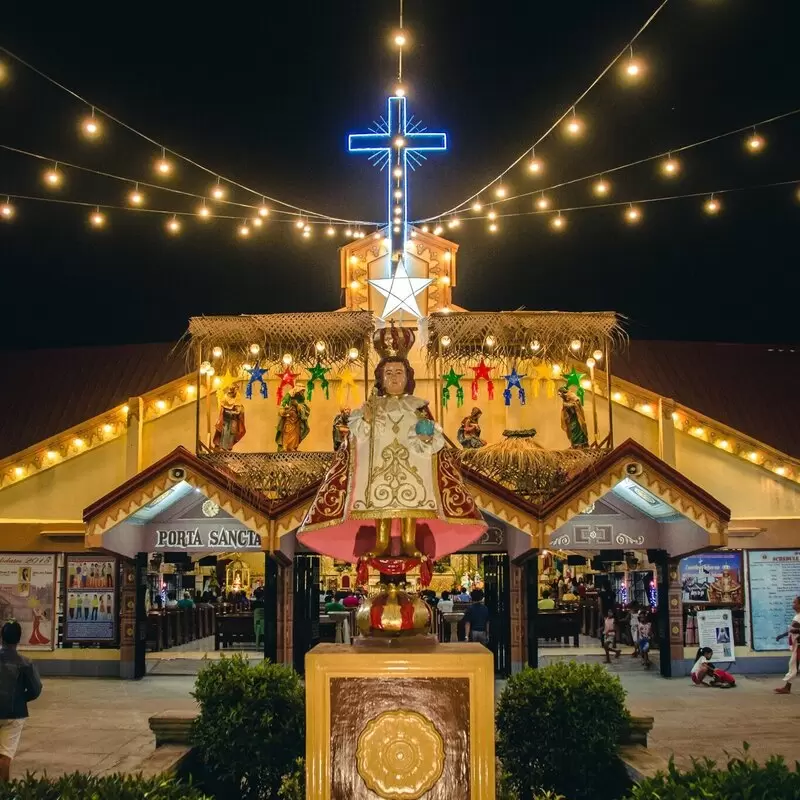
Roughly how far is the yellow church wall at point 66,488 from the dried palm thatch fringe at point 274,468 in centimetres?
317

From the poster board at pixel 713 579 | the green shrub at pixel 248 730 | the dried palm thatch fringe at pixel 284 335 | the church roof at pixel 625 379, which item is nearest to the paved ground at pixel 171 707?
the green shrub at pixel 248 730

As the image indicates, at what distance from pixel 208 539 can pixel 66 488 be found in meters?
3.36

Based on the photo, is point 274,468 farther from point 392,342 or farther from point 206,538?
point 392,342

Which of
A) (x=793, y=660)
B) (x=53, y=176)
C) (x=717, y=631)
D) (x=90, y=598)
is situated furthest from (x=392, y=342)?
(x=90, y=598)

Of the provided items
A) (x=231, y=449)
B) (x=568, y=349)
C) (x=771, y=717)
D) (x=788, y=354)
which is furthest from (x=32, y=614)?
(x=788, y=354)

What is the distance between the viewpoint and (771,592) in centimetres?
1627

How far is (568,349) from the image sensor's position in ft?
48.0

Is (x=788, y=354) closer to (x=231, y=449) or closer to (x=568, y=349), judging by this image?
(x=568, y=349)

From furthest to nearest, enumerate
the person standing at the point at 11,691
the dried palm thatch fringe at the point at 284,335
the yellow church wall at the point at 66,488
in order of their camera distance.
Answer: the yellow church wall at the point at 66,488
the dried palm thatch fringe at the point at 284,335
the person standing at the point at 11,691

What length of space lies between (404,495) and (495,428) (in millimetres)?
10849

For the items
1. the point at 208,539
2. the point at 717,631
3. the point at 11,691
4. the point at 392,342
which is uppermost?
the point at 392,342

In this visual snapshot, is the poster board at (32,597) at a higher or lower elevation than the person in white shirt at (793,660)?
higher

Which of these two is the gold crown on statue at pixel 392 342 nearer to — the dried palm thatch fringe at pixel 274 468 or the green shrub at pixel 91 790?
the green shrub at pixel 91 790

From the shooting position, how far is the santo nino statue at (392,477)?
6242 mm
